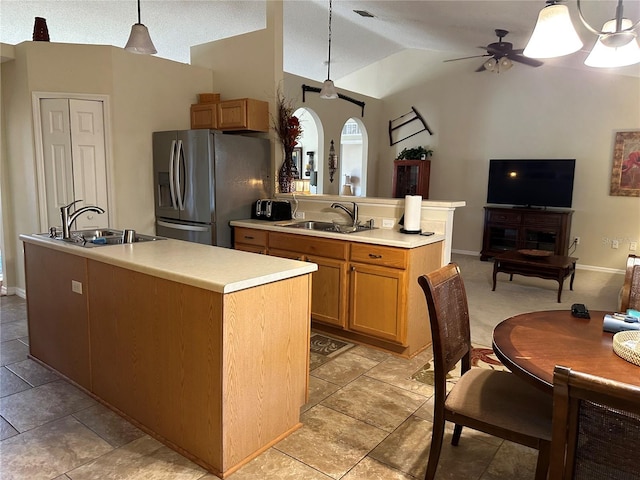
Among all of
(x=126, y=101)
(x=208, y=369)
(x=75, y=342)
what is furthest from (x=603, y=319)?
(x=126, y=101)

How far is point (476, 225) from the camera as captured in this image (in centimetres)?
723

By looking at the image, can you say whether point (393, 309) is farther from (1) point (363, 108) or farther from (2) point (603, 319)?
(1) point (363, 108)

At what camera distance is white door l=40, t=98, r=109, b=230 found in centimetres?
417

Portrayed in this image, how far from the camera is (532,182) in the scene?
21.4ft

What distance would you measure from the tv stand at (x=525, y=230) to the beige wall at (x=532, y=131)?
1.31ft

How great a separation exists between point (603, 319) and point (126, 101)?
432 cm

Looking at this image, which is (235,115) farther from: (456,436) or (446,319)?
(456,436)

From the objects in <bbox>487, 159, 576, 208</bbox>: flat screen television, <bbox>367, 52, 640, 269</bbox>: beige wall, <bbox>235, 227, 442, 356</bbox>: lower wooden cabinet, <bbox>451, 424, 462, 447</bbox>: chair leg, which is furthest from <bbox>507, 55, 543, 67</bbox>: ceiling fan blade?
<bbox>451, 424, 462, 447</bbox>: chair leg

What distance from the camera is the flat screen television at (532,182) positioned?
6.28 meters

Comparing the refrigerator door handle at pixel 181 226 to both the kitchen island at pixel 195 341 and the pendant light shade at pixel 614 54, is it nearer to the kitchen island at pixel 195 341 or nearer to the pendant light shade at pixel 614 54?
the kitchen island at pixel 195 341

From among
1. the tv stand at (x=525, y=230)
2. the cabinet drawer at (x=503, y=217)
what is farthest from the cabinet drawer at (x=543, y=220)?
the cabinet drawer at (x=503, y=217)

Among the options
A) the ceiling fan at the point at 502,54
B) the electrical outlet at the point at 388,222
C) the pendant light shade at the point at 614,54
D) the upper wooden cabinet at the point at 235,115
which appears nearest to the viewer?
the pendant light shade at the point at 614,54

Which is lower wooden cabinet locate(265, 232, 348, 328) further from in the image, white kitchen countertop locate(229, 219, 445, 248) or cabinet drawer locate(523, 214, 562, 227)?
cabinet drawer locate(523, 214, 562, 227)

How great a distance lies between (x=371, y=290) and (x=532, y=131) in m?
4.85
